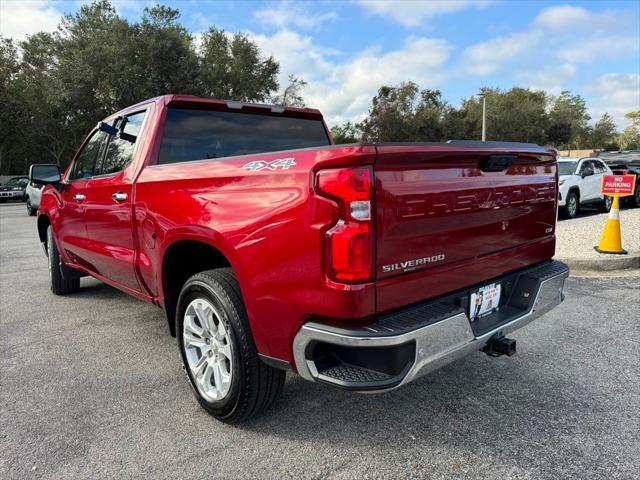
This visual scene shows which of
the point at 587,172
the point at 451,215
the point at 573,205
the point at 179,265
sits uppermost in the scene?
the point at 451,215

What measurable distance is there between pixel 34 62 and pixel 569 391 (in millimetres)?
42471

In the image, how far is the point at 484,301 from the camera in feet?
8.95

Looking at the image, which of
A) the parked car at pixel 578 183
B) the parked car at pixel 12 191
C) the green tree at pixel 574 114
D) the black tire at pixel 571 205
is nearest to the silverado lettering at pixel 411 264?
the parked car at pixel 578 183

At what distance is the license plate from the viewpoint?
104 inches

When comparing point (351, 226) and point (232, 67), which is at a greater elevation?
point (232, 67)

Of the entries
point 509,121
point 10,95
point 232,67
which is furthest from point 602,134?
point 10,95

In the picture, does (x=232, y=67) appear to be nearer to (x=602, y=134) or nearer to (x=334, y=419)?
(x=334, y=419)

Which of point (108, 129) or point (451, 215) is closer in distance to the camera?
point (451, 215)

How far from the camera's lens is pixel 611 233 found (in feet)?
23.1

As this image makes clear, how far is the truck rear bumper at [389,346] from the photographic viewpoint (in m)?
2.09

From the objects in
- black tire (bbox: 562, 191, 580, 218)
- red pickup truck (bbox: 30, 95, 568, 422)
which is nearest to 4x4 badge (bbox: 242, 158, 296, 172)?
red pickup truck (bbox: 30, 95, 568, 422)

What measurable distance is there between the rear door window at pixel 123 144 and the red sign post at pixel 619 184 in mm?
6610

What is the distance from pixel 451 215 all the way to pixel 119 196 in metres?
2.51

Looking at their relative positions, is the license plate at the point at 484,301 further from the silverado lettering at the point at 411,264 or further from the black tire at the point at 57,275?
the black tire at the point at 57,275
